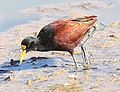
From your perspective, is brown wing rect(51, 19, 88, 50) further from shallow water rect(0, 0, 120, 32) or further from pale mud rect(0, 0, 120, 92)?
shallow water rect(0, 0, 120, 32)

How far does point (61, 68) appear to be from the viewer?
8.99 metres

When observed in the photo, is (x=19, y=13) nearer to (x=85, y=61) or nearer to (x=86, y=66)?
(x=85, y=61)

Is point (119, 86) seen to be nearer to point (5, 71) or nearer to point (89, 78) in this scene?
A: point (89, 78)

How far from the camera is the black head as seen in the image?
29.0 ft

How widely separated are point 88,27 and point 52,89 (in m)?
2.02

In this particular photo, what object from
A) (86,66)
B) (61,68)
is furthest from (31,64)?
(86,66)

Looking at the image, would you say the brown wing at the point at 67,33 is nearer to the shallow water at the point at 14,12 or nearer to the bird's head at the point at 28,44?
the bird's head at the point at 28,44

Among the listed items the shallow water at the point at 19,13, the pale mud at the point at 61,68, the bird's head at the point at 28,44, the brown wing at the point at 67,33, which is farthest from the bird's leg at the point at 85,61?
the shallow water at the point at 19,13

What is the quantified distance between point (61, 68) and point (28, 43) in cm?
73

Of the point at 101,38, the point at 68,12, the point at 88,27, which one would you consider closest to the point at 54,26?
the point at 88,27

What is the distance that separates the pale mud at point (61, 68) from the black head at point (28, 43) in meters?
0.42

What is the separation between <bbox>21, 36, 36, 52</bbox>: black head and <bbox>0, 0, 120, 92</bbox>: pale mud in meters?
0.42

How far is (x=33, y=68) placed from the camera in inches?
366

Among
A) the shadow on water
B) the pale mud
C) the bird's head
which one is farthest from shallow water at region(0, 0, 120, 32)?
the bird's head
